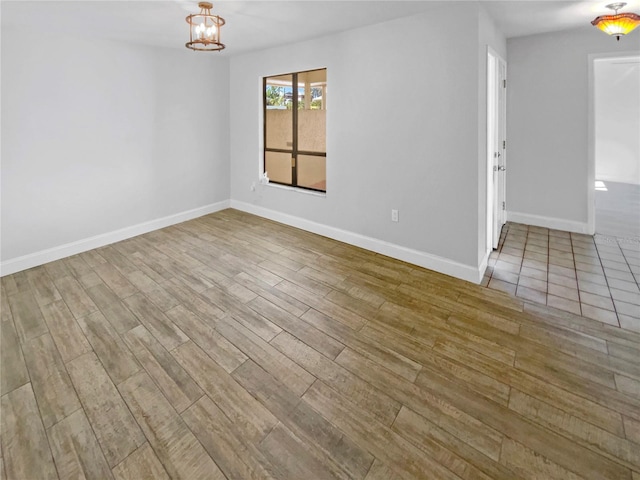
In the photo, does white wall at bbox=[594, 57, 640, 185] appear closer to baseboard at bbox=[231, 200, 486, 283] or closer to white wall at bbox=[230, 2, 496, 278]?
white wall at bbox=[230, 2, 496, 278]

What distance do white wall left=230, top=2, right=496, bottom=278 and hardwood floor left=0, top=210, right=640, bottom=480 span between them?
62cm

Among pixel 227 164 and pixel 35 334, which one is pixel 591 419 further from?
pixel 227 164

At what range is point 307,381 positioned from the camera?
191 cm

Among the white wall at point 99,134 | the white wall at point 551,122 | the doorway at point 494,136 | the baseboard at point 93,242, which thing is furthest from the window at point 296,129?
the white wall at point 551,122

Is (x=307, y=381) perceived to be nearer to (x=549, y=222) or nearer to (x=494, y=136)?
(x=494, y=136)

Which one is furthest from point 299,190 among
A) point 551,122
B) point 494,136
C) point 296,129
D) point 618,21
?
point 618,21

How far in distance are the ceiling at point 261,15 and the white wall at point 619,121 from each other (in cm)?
502

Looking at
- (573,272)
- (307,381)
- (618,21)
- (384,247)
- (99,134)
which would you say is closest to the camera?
(307,381)

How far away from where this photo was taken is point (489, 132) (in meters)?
3.32

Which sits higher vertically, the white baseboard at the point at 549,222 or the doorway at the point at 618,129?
the doorway at the point at 618,129

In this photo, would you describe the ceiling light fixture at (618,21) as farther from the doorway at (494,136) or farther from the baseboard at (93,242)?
the baseboard at (93,242)

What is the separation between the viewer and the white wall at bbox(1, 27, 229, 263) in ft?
10.9

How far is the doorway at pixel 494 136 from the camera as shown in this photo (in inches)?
132

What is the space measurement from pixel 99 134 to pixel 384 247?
11.6ft
